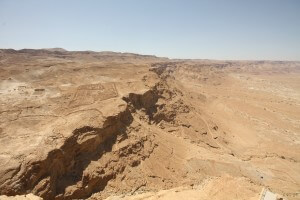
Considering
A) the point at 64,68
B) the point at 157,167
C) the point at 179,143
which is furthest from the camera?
the point at 64,68

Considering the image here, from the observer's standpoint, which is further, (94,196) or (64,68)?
(64,68)

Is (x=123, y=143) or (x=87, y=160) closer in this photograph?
(x=87, y=160)

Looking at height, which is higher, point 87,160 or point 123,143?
point 123,143

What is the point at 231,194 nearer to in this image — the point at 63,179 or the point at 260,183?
the point at 260,183

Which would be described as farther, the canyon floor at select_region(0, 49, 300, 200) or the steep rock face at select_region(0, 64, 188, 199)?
Result: the canyon floor at select_region(0, 49, 300, 200)

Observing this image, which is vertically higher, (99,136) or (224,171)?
(99,136)

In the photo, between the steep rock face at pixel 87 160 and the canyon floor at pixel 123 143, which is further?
the canyon floor at pixel 123 143


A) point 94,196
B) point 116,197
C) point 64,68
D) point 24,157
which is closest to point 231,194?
point 116,197

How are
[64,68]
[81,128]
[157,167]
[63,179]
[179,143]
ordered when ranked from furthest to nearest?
[64,68], [179,143], [157,167], [81,128], [63,179]
